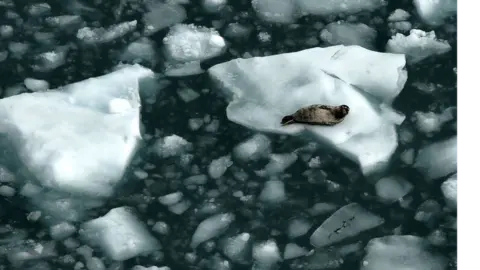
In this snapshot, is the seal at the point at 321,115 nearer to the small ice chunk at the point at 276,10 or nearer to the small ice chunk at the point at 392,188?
the small ice chunk at the point at 392,188

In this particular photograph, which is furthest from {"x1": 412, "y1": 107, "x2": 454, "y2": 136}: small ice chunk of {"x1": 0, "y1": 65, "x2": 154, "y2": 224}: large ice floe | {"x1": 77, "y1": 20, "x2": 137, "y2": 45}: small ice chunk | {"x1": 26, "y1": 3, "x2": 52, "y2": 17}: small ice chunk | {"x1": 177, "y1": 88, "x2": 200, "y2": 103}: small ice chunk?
{"x1": 26, "y1": 3, "x2": 52, "y2": 17}: small ice chunk

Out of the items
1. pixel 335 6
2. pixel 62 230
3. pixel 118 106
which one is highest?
pixel 335 6

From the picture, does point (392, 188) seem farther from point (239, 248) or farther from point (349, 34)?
point (349, 34)

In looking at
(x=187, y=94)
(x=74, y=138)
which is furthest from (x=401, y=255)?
(x=74, y=138)

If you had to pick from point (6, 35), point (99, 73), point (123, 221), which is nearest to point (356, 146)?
point (123, 221)

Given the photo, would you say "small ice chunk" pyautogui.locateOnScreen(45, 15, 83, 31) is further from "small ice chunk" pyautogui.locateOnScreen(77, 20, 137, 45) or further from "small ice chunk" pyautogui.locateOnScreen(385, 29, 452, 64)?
"small ice chunk" pyautogui.locateOnScreen(385, 29, 452, 64)

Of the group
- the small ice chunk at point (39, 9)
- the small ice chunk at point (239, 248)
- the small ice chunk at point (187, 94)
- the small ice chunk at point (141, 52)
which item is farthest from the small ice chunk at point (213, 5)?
the small ice chunk at point (239, 248)

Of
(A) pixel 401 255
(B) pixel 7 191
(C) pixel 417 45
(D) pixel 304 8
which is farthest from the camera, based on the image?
(D) pixel 304 8

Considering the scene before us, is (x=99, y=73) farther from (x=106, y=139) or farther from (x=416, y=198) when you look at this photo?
(x=416, y=198)

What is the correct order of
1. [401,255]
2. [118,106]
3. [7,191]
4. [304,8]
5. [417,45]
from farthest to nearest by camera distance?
[304,8] < [417,45] < [118,106] < [7,191] < [401,255]
